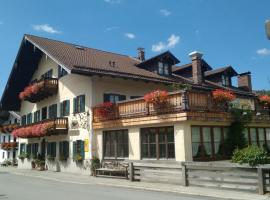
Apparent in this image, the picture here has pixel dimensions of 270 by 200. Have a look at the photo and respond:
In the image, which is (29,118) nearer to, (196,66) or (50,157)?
(50,157)

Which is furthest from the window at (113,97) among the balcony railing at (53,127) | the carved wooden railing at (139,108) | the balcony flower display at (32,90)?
the balcony flower display at (32,90)

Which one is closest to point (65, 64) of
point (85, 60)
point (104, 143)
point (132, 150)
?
point (85, 60)

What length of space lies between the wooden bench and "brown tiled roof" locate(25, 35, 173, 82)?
576 centimetres

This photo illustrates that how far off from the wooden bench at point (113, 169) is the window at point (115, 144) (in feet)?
1.89

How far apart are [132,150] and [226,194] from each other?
8.86m

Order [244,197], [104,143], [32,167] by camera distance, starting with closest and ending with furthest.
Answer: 1. [244,197]
2. [104,143]
3. [32,167]

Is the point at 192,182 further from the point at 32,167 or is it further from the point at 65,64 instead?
the point at 32,167

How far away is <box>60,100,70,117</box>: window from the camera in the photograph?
26.2 metres

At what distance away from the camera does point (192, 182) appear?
14.4 meters

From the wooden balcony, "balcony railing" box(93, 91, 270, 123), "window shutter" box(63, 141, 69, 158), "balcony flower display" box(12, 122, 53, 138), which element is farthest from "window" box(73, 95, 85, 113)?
"balcony railing" box(93, 91, 270, 123)

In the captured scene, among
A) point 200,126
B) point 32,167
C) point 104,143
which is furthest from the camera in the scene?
point 32,167

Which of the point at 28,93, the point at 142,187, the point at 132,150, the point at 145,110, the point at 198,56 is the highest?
the point at 198,56

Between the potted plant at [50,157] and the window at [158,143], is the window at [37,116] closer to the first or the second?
the potted plant at [50,157]

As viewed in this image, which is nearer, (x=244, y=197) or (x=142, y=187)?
(x=244, y=197)
